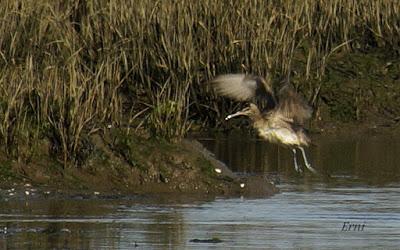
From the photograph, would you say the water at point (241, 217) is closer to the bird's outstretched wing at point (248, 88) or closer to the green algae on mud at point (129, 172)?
the green algae on mud at point (129, 172)

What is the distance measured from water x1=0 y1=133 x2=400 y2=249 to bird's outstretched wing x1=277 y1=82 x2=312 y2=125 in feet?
1.97

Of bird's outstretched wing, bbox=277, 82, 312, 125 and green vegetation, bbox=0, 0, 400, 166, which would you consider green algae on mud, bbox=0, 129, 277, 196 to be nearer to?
green vegetation, bbox=0, 0, 400, 166

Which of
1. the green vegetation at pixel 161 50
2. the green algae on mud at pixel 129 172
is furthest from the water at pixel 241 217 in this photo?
the green vegetation at pixel 161 50

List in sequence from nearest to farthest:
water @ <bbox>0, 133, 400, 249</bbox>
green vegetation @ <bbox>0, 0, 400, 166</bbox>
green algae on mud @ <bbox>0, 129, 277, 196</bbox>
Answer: water @ <bbox>0, 133, 400, 249</bbox> → green algae on mud @ <bbox>0, 129, 277, 196</bbox> → green vegetation @ <bbox>0, 0, 400, 166</bbox>

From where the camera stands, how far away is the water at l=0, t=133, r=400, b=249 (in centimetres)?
938

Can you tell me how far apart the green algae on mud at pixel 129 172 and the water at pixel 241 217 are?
31 cm

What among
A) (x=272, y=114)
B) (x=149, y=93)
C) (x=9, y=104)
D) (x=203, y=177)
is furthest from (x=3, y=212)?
(x=149, y=93)

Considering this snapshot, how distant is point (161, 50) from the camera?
53.5 ft

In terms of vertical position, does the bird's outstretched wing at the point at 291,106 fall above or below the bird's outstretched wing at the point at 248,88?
below

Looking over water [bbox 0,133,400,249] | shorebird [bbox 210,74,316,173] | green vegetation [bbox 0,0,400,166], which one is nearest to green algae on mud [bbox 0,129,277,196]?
green vegetation [bbox 0,0,400,166]

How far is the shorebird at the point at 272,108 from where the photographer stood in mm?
12594

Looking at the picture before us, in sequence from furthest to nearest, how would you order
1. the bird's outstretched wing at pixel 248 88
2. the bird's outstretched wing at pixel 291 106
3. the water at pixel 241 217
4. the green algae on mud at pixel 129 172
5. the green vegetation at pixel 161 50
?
the bird's outstretched wing at pixel 291 106
the bird's outstretched wing at pixel 248 88
the green vegetation at pixel 161 50
the green algae on mud at pixel 129 172
the water at pixel 241 217

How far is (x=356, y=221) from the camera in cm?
1048

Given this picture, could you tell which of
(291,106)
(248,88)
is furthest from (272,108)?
(248,88)
